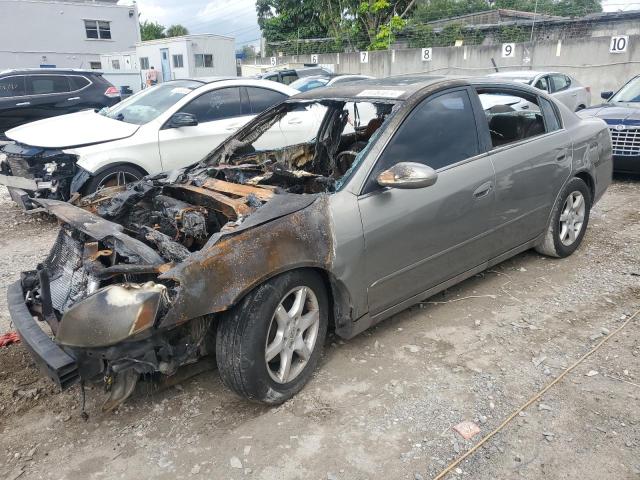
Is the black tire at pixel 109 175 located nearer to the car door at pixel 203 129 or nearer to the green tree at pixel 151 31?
the car door at pixel 203 129

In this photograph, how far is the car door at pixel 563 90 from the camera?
35.3 ft

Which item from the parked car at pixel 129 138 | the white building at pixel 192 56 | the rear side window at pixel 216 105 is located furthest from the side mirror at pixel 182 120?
the white building at pixel 192 56

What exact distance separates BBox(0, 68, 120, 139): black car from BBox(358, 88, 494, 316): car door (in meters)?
9.22

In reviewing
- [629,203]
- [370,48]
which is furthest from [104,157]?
[370,48]

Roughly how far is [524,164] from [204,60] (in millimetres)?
21168

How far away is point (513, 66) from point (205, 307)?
56.2 feet

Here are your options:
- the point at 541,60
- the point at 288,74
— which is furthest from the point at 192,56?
the point at 541,60

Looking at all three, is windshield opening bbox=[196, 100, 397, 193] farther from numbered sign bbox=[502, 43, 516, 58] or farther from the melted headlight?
numbered sign bbox=[502, 43, 516, 58]

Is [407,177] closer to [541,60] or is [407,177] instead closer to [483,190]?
[483,190]

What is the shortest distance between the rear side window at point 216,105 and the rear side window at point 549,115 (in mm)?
3885

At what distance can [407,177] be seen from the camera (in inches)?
117

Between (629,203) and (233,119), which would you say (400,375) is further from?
(629,203)

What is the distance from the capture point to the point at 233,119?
6.84m

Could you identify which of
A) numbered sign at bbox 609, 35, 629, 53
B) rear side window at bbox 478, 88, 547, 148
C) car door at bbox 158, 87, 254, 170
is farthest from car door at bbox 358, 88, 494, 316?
numbered sign at bbox 609, 35, 629, 53
